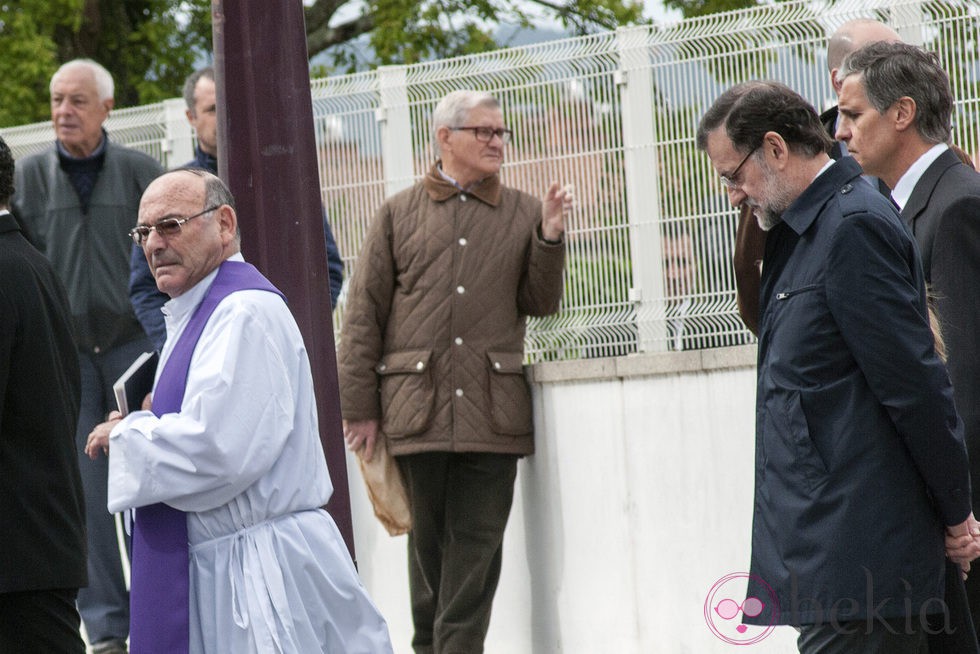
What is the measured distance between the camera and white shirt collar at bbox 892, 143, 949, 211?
5.29m

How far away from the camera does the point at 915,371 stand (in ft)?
14.7

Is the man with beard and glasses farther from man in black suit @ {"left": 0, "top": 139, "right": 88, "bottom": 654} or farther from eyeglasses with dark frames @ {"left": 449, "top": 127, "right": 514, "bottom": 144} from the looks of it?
eyeglasses with dark frames @ {"left": 449, "top": 127, "right": 514, "bottom": 144}

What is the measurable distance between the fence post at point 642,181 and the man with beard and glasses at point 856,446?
3461 mm

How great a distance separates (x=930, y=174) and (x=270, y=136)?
1.95 m

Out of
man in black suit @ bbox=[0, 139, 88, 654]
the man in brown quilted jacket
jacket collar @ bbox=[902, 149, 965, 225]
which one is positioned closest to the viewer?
jacket collar @ bbox=[902, 149, 965, 225]

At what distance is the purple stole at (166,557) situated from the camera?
4.61 meters

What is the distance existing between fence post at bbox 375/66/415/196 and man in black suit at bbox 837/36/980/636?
3861 mm

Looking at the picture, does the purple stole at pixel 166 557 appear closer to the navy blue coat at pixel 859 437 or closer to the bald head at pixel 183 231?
the bald head at pixel 183 231

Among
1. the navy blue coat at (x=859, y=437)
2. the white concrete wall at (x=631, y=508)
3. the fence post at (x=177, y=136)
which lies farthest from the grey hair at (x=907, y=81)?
the fence post at (x=177, y=136)

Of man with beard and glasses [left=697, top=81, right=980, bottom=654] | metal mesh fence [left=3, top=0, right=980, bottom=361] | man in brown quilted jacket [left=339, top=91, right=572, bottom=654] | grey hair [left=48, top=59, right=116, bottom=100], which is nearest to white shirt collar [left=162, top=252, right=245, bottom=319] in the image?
man with beard and glasses [left=697, top=81, right=980, bottom=654]

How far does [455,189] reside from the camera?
800cm

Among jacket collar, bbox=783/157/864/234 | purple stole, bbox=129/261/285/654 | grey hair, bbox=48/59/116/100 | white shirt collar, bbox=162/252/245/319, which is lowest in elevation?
purple stole, bbox=129/261/285/654

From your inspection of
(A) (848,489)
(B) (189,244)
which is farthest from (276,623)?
(A) (848,489)

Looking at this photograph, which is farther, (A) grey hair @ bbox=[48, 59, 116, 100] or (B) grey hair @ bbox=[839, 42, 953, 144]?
(A) grey hair @ bbox=[48, 59, 116, 100]
